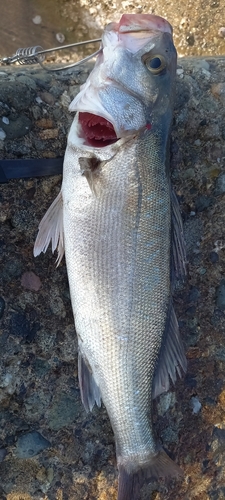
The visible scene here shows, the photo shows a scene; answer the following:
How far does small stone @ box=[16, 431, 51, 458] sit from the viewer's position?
2.02m

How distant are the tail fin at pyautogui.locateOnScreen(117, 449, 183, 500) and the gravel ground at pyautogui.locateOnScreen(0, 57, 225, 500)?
0.93ft

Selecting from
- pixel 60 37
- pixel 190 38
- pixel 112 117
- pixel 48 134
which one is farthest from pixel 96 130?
pixel 190 38

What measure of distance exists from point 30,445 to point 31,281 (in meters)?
0.79

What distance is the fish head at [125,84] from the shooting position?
177 centimetres

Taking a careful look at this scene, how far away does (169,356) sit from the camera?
1899 millimetres

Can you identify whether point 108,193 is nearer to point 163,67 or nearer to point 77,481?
point 163,67

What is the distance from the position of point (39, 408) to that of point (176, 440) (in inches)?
30.7

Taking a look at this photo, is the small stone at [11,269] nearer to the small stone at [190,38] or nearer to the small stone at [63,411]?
Result: the small stone at [63,411]

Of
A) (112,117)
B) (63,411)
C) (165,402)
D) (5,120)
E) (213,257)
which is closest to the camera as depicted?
(112,117)

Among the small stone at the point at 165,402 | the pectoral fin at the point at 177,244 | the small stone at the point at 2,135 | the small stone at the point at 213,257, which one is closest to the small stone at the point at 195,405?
the small stone at the point at 165,402

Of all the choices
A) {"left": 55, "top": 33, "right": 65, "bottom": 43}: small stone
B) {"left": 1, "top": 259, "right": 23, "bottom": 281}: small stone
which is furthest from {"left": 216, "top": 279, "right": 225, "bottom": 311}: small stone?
{"left": 55, "top": 33, "right": 65, "bottom": 43}: small stone

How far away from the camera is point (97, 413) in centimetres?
216

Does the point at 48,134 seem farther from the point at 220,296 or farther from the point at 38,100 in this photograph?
the point at 220,296

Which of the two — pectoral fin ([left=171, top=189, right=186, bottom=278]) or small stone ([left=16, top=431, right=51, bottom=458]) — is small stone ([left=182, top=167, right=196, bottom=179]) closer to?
pectoral fin ([left=171, top=189, right=186, bottom=278])
